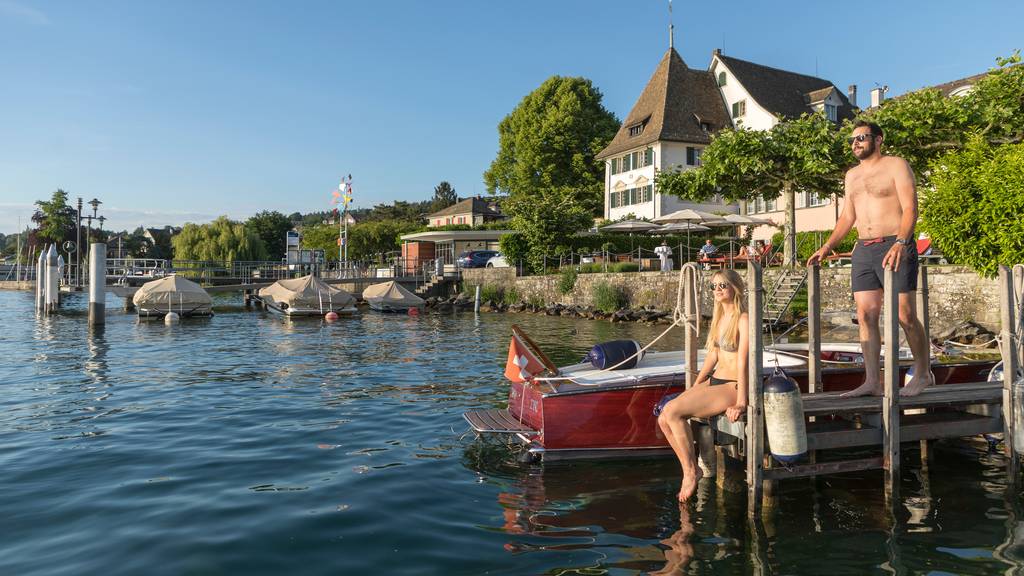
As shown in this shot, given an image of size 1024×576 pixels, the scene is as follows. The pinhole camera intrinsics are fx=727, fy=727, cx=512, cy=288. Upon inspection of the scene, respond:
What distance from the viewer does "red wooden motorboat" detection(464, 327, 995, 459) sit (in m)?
8.20

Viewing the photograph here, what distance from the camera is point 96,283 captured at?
2816cm

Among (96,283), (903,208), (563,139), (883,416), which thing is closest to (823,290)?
(883,416)

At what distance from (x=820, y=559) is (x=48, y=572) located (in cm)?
584

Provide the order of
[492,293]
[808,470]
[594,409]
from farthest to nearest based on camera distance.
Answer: [492,293] < [594,409] < [808,470]

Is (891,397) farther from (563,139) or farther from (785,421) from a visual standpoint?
(563,139)

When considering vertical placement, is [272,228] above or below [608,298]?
above

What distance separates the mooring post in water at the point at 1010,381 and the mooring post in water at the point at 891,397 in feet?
4.81

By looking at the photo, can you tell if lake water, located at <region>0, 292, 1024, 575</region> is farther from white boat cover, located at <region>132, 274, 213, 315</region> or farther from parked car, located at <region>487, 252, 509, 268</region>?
parked car, located at <region>487, 252, 509, 268</region>

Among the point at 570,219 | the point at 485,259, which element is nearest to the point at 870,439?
the point at 570,219

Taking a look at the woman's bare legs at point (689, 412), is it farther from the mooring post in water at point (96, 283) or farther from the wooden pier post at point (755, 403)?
the mooring post in water at point (96, 283)

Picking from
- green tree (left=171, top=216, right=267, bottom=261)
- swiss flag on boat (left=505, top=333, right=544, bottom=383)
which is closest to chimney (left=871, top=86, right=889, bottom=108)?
swiss flag on boat (left=505, top=333, right=544, bottom=383)

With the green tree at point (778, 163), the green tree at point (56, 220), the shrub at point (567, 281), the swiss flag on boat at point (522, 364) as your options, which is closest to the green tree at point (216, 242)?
the green tree at point (56, 220)

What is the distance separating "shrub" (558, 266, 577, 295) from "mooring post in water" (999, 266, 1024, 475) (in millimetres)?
30604

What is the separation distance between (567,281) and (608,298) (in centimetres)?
398
